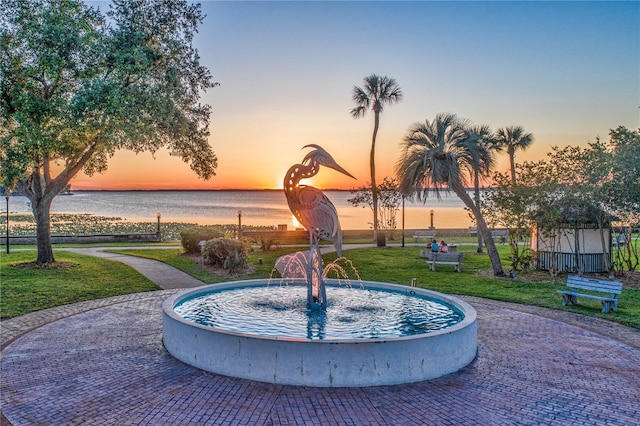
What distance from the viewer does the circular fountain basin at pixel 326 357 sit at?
714 centimetres

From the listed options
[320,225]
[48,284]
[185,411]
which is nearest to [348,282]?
[320,225]

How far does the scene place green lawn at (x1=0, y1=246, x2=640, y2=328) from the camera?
13.4 meters

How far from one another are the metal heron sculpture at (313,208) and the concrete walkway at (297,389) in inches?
150

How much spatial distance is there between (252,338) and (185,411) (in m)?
1.51

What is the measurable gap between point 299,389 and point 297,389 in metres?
0.03

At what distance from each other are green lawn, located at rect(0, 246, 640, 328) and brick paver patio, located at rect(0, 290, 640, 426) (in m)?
3.28

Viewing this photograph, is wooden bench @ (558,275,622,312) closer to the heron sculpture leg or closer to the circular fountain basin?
the circular fountain basin

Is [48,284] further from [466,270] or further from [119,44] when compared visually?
[466,270]

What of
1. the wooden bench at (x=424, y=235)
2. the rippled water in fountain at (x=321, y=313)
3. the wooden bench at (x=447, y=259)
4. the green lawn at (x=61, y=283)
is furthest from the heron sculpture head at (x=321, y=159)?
the wooden bench at (x=424, y=235)

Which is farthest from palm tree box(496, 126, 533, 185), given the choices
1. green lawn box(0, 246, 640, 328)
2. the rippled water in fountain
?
the rippled water in fountain

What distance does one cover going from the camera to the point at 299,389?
705 cm

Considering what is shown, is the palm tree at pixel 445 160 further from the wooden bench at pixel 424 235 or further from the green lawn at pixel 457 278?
the wooden bench at pixel 424 235

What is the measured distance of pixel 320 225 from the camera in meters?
10.9

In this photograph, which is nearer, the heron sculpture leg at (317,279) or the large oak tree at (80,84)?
the heron sculpture leg at (317,279)
